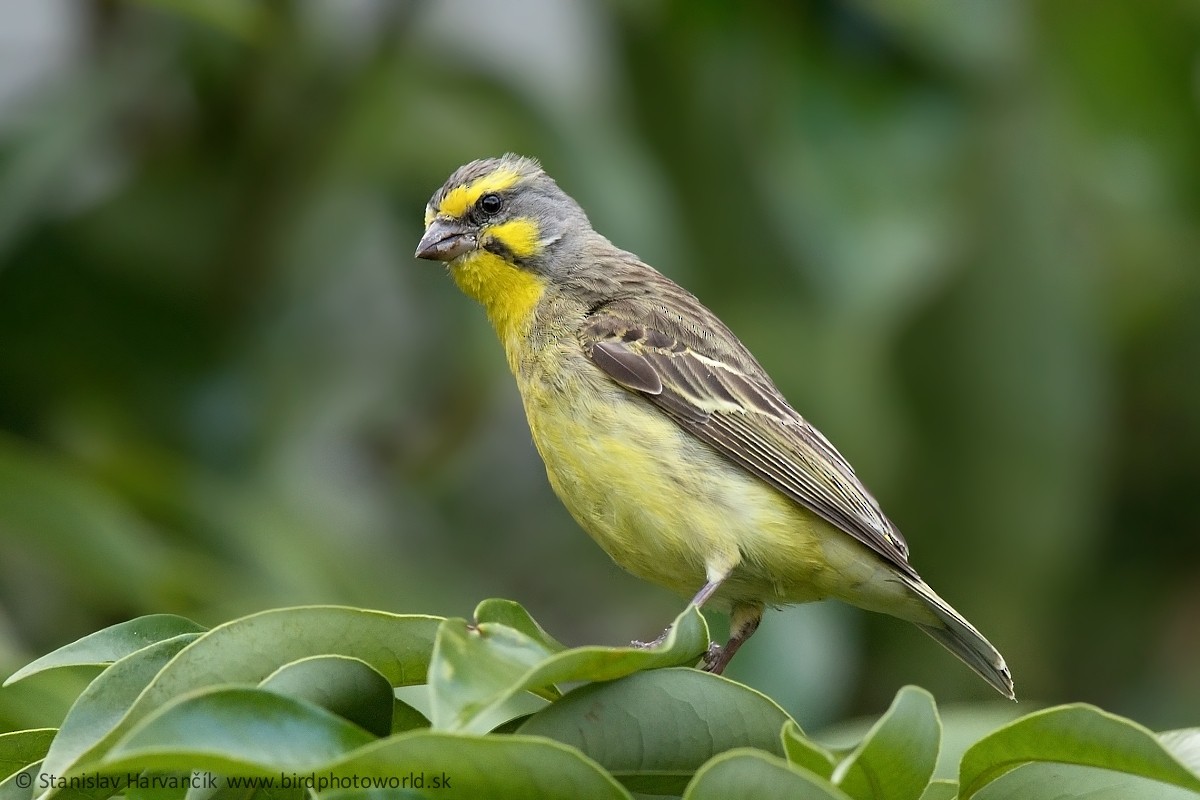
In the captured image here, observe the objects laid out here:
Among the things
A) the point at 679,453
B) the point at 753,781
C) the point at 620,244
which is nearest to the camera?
the point at 753,781

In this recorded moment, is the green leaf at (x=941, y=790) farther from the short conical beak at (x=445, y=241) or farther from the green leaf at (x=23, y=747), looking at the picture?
the short conical beak at (x=445, y=241)

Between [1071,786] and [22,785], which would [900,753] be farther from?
[22,785]

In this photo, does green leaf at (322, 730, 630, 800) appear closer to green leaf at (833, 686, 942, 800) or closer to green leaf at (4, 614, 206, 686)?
green leaf at (833, 686, 942, 800)

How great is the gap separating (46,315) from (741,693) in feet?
13.3

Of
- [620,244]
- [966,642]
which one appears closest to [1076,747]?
[966,642]

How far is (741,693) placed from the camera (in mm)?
2629

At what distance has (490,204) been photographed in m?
5.01

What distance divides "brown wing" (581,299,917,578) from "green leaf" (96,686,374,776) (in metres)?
2.19

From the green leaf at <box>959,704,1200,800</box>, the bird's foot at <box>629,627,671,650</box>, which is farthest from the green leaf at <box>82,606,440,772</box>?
the green leaf at <box>959,704,1200,800</box>

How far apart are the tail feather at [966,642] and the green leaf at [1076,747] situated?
1720 millimetres

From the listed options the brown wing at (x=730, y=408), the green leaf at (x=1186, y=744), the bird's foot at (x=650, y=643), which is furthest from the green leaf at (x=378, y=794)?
the brown wing at (x=730, y=408)

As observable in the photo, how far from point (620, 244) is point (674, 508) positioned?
2.04 metres

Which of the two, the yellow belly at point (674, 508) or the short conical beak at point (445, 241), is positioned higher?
the short conical beak at point (445, 241)

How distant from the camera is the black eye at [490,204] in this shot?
197 inches
